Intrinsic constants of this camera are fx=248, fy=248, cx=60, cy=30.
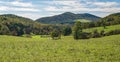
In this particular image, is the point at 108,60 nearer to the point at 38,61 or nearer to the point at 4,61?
the point at 38,61

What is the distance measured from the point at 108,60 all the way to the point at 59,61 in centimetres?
507

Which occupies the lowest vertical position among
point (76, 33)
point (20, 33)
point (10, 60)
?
point (20, 33)

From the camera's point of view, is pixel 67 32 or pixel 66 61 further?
pixel 67 32

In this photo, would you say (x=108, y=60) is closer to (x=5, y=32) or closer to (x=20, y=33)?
(x=5, y=32)

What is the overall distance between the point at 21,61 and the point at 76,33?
79774 mm

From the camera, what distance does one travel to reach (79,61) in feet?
80.7

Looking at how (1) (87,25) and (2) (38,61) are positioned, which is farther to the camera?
(1) (87,25)

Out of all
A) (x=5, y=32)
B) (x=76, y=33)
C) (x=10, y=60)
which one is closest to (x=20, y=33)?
(x=5, y=32)

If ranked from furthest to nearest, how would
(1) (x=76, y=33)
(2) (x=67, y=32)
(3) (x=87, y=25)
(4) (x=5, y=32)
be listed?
(3) (x=87, y=25) < (2) (x=67, y=32) < (4) (x=5, y=32) < (1) (x=76, y=33)

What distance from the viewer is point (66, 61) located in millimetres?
24422

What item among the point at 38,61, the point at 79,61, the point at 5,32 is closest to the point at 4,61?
the point at 38,61

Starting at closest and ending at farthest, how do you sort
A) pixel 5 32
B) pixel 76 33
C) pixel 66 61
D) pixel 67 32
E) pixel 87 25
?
pixel 66 61
pixel 76 33
pixel 5 32
pixel 67 32
pixel 87 25

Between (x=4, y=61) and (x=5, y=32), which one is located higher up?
(x=4, y=61)

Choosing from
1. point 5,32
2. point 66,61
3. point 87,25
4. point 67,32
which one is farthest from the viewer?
point 87,25
